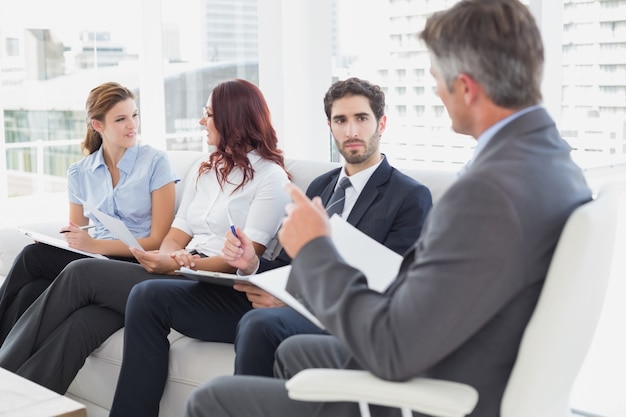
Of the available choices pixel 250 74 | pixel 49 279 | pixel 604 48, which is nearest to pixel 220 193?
pixel 49 279

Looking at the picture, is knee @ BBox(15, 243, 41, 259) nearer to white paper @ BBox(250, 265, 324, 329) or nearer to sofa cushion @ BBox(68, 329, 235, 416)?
sofa cushion @ BBox(68, 329, 235, 416)

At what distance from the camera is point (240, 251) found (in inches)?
109

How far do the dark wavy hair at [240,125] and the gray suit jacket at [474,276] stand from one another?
169 cm

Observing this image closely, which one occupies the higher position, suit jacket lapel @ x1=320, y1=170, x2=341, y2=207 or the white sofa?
suit jacket lapel @ x1=320, y1=170, x2=341, y2=207

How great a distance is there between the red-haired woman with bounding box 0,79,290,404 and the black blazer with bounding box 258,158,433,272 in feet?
1.56

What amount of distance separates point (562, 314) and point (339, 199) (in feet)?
4.67

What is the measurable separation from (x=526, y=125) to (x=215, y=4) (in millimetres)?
4570

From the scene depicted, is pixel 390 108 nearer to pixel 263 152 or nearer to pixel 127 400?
pixel 263 152

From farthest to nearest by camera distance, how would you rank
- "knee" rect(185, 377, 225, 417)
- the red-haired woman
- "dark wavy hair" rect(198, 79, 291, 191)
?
"dark wavy hair" rect(198, 79, 291, 191) < the red-haired woman < "knee" rect(185, 377, 225, 417)

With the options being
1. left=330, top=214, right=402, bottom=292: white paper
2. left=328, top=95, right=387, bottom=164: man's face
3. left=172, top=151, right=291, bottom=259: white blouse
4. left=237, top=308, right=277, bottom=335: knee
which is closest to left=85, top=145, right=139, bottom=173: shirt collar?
left=172, top=151, right=291, bottom=259: white blouse

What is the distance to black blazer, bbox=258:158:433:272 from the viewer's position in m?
2.64

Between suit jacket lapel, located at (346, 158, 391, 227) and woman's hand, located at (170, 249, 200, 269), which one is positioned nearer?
suit jacket lapel, located at (346, 158, 391, 227)

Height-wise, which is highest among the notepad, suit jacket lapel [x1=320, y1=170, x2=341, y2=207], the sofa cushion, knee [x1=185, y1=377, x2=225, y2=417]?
suit jacket lapel [x1=320, y1=170, x2=341, y2=207]

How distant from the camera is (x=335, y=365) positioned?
1920mm
